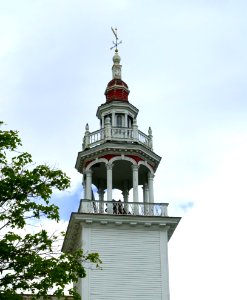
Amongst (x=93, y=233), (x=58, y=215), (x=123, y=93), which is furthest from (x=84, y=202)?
(x=58, y=215)

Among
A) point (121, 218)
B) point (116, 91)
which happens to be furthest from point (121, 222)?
point (116, 91)

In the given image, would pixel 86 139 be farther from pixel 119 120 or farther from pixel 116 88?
pixel 116 88

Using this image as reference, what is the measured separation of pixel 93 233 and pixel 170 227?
14.7 feet

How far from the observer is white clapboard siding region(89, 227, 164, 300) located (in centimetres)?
3416

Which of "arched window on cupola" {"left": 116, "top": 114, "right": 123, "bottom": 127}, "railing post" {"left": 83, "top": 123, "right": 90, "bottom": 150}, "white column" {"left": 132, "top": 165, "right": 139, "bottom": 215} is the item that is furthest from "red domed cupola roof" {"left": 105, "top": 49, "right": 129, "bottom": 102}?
"white column" {"left": 132, "top": 165, "right": 139, "bottom": 215}

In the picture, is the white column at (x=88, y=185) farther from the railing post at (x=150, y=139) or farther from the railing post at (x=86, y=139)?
the railing post at (x=150, y=139)

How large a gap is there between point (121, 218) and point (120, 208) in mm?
1646

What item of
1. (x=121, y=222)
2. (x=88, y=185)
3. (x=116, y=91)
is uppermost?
(x=116, y=91)

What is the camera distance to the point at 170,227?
1444 inches

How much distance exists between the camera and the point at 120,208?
3728cm

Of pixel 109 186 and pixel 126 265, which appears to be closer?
pixel 126 265

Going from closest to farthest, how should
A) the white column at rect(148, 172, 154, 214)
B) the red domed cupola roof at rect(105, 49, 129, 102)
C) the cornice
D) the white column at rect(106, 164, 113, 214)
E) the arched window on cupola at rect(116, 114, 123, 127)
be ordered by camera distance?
the cornice, the white column at rect(106, 164, 113, 214), the white column at rect(148, 172, 154, 214), the arched window on cupola at rect(116, 114, 123, 127), the red domed cupola roof at rect(105, 49, 129, 102)

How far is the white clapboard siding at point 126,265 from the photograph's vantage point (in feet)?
112

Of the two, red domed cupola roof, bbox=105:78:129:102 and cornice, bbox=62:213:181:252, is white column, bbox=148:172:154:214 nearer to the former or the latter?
cornice, bbox=62:213:181:252
